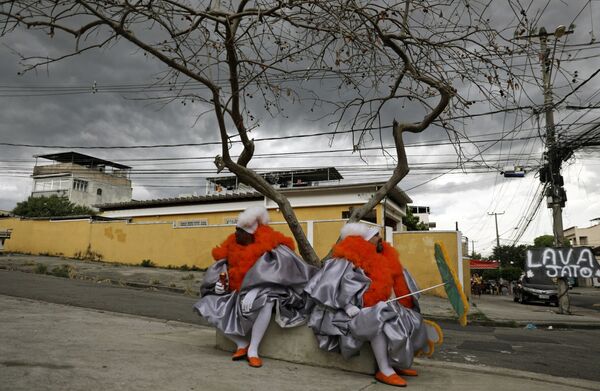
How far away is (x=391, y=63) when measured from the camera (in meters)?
4.85

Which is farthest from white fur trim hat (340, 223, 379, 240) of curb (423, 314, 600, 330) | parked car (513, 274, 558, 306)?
parked car (513, 274, 558, 306)

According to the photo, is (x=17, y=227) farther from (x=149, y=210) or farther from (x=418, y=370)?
(x=418, y=370)

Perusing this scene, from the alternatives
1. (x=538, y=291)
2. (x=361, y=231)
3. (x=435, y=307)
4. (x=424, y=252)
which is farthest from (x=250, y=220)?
(x=538, y=291)

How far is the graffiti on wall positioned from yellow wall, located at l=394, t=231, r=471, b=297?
2946 mm

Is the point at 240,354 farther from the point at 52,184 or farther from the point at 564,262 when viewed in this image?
the point at 52,184

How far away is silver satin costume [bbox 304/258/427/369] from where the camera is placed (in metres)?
3.81

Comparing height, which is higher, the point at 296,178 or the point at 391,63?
the point at 296,178

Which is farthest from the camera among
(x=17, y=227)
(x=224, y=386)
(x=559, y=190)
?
(x=17, y=227)

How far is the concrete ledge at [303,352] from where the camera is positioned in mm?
4152

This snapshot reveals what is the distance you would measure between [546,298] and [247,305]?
726 inches

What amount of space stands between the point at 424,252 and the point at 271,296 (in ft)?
47.1

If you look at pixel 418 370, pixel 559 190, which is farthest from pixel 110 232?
pixel 418 370

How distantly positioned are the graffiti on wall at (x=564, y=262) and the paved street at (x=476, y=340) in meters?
3.75

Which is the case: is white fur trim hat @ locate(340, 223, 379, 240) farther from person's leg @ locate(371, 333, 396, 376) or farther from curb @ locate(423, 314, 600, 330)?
curb @ locate(423, 314, 600, 330)
